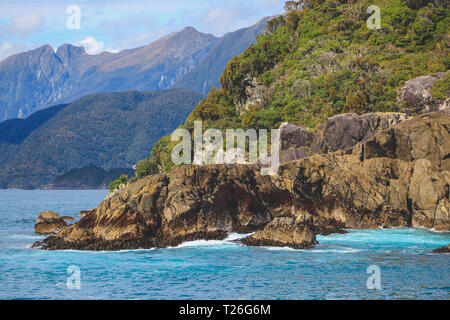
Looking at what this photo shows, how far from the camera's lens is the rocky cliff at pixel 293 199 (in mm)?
40438

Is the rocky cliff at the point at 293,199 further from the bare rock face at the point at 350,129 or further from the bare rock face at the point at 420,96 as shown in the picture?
the bare rock face at the point at 420,96

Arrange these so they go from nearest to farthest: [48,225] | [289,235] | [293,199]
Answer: [289,235]
[293,199]
[48,225]

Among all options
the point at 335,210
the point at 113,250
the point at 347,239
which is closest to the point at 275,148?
the point at 335,210

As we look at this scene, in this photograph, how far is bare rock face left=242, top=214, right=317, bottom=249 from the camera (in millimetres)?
37681

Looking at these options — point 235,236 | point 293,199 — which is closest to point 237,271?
point 235,236

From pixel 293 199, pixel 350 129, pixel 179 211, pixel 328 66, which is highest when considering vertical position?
pixel 328 66

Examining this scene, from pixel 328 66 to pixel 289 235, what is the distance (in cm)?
6078

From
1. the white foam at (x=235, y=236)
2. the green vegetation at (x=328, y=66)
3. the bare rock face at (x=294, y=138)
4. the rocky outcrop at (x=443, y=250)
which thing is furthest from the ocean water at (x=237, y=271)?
the green vegetation at (x=328, y=66)

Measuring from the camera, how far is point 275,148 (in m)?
68.3

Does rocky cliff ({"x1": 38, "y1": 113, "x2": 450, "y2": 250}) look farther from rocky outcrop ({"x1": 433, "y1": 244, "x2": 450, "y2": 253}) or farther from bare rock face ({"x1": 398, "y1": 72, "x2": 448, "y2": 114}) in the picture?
bare rock face ({"x1": 398, "y1": 72, "x2": 448, "y2": 114})

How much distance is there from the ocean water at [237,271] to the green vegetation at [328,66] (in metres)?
42.5

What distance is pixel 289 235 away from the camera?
38.1m

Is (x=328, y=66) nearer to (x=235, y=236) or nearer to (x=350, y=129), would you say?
(x=350, y=129)
